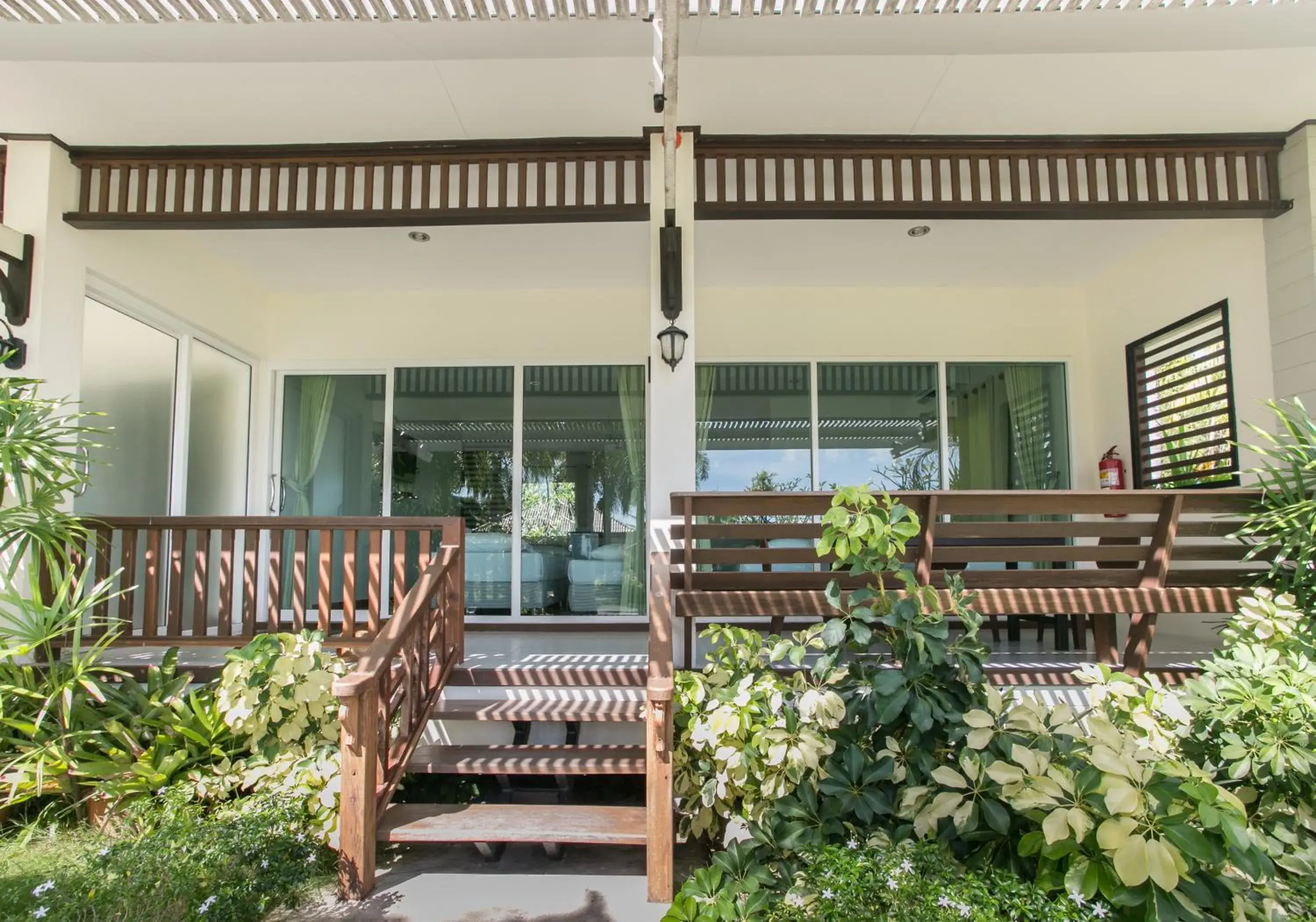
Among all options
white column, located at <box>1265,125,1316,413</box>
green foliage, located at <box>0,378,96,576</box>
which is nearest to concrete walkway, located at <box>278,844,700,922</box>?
green foliage, located at <box>0,378,96,576</box>

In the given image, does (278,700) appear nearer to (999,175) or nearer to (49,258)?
(49,258)

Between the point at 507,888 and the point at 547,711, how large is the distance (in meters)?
0.72

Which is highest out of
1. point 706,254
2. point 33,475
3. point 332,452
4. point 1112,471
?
point 706,254

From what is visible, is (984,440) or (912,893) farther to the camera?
(984,440)

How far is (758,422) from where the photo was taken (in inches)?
232

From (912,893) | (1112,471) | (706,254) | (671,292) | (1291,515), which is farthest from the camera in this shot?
(1112,471)

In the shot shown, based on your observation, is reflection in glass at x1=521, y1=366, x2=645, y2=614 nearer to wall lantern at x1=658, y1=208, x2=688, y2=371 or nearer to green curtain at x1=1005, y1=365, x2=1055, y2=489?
wall lantern at x1=658, y1=208, x2=688, y2=371

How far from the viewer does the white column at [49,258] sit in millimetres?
3674

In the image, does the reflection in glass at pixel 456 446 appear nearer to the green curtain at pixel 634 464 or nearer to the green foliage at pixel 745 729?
the green curtain at pixel 634 464

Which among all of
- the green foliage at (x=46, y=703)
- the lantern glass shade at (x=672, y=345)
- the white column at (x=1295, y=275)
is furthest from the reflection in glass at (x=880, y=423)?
the green foliage at (x=46, y=703)

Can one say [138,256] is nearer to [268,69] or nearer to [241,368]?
[241,368]

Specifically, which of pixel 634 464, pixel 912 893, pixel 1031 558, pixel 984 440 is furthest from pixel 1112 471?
pixel 912 893

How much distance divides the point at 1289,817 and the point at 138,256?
599 cm

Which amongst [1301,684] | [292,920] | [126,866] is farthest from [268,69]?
[1301,684]
